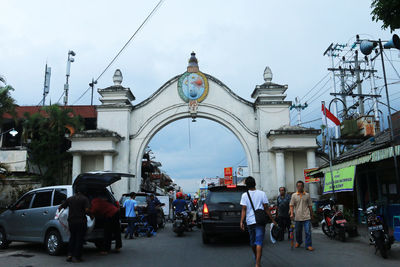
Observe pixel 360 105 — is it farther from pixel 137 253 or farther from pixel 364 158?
pixel 137 253

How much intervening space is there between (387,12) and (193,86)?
15.2m

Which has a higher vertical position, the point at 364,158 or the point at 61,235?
the point at 364,158

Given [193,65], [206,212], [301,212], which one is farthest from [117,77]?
[301,212]

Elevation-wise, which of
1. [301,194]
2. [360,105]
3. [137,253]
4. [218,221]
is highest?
[360,105]

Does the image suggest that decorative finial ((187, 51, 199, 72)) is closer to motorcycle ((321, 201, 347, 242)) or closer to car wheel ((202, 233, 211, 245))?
motorcycle ((321, 201, 347, 242))

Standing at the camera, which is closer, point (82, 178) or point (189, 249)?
point (82, 178)

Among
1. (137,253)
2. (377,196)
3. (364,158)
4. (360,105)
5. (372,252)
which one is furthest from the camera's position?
(360,105)

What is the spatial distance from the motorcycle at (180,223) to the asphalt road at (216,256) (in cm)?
241

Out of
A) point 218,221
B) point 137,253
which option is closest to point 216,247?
point 218,221

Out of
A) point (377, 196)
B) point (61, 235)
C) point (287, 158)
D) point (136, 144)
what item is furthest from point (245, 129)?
point (61, 235)

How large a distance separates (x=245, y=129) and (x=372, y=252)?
15.0 metres

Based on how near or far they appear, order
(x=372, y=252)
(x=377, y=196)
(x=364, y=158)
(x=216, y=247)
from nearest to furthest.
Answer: (x=372, y=252), (x=216, y=247), (x=364, y=158), (x=377, y=196)

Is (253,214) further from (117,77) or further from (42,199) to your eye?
(117,77)

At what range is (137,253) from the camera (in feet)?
29.7
